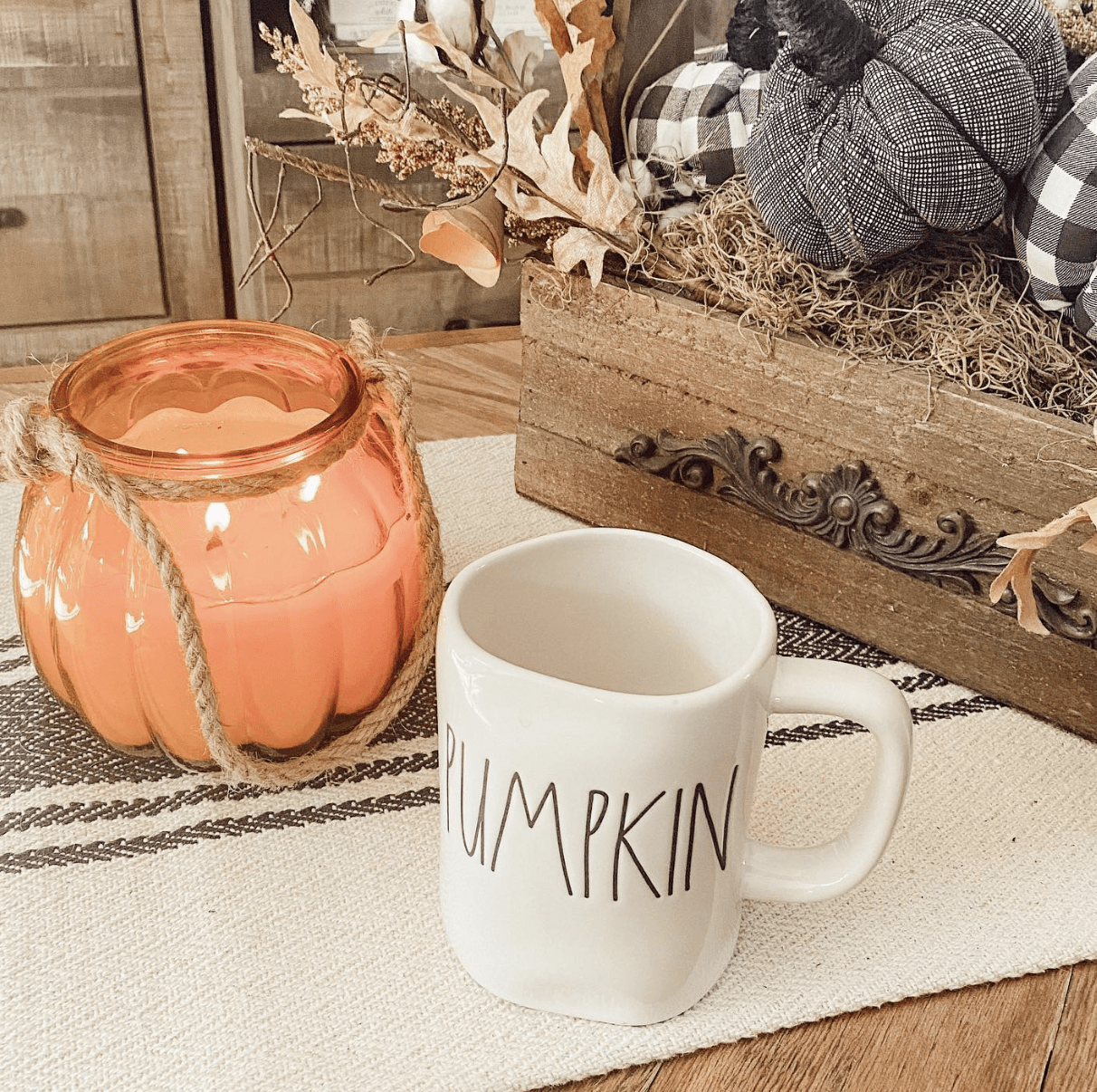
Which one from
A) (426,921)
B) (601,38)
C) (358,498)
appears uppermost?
(601,38)

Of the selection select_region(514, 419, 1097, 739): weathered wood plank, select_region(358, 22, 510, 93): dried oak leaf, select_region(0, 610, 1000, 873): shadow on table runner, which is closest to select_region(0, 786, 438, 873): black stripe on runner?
select_region(0, 610, 1000, 873): shadow on table runner

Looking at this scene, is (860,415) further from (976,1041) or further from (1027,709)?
(976,1041)

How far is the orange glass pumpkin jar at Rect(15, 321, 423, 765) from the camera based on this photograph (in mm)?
437

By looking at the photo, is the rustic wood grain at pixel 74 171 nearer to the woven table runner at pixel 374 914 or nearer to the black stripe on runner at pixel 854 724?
the woven table runner at pixel 374 914

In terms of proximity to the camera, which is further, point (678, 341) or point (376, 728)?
point (678, 341)

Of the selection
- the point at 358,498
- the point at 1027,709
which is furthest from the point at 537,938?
the point at 1027,709

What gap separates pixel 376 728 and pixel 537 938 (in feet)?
0.45

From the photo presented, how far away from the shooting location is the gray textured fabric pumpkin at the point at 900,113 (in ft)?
1.62

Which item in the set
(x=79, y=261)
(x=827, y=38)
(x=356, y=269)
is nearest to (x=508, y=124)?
(x=827, y=38)

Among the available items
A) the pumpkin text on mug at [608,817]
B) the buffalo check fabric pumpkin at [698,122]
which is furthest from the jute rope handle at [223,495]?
the buffalo check fabric pumpkin at [698,122]

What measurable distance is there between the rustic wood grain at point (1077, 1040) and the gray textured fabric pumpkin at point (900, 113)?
1.03 feet

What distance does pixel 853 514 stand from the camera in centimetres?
57

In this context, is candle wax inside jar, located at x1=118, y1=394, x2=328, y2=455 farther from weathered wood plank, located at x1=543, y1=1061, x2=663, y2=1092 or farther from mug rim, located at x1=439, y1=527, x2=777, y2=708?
weathered wood plank, located at x1=543, y1=1061, x2=663, y2=1092

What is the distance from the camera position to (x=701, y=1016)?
398 mm
